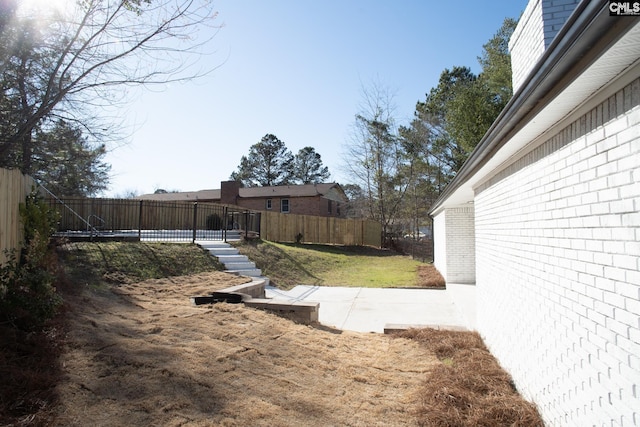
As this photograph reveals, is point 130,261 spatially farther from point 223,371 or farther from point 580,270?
point 580,270

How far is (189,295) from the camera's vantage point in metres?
7.11

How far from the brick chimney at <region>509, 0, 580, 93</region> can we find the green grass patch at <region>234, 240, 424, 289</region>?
7565 mm

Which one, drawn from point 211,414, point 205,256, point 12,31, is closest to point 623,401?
point 211,414

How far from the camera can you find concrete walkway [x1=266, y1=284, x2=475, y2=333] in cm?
711

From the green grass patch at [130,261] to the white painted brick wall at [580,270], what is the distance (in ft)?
23.2

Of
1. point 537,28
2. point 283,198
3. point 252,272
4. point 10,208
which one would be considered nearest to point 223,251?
point 252,272

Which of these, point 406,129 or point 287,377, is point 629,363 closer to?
point 287,377

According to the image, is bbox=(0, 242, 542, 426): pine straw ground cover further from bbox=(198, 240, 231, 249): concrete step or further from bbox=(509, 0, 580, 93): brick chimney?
bbox=(198, 240, 231, 249): concrete step

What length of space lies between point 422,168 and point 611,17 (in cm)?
2879

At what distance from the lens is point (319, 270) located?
51.0ft

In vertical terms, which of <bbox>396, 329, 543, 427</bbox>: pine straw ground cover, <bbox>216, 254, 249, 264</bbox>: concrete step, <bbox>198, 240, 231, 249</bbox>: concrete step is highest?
<bbox>198, 240, 231, 249</bbox>: concrete step

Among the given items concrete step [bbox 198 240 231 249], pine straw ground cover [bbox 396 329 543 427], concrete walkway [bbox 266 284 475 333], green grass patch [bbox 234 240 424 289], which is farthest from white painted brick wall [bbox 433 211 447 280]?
concrete step [bbox 198 240 231 249]

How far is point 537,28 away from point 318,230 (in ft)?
66.1

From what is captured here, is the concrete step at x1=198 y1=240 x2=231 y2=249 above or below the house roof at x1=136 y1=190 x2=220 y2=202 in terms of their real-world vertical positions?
below
